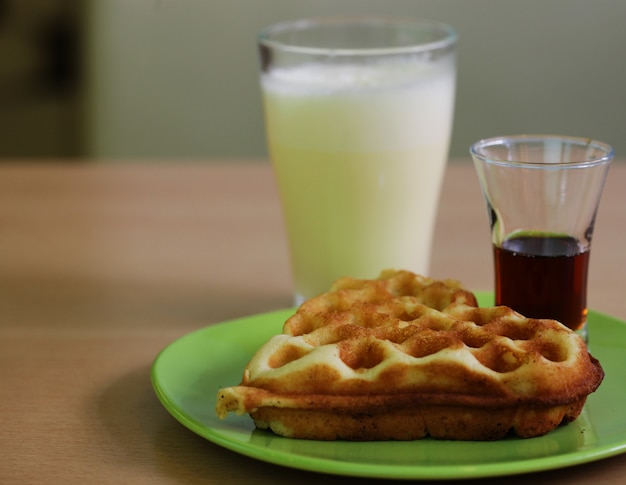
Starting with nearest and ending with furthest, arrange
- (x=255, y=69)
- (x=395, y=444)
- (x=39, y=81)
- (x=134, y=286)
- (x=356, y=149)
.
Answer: (x=395, y=444) < (x=356, y=149) < (x=134, y=286) < (x=255, y=69) < (x=39, y=81)

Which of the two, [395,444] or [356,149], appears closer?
[395,444]

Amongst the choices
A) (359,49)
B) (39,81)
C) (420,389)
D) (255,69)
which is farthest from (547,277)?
(39,81)

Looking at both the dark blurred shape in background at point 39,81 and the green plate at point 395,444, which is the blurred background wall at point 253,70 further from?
the green plate at point 395,444

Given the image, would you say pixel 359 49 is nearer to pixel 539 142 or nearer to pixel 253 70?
pixel 539 142

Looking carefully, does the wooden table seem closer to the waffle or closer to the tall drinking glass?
the waffle

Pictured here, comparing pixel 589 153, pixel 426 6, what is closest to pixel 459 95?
pixel 426 6

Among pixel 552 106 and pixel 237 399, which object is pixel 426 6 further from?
pixel 237 399
